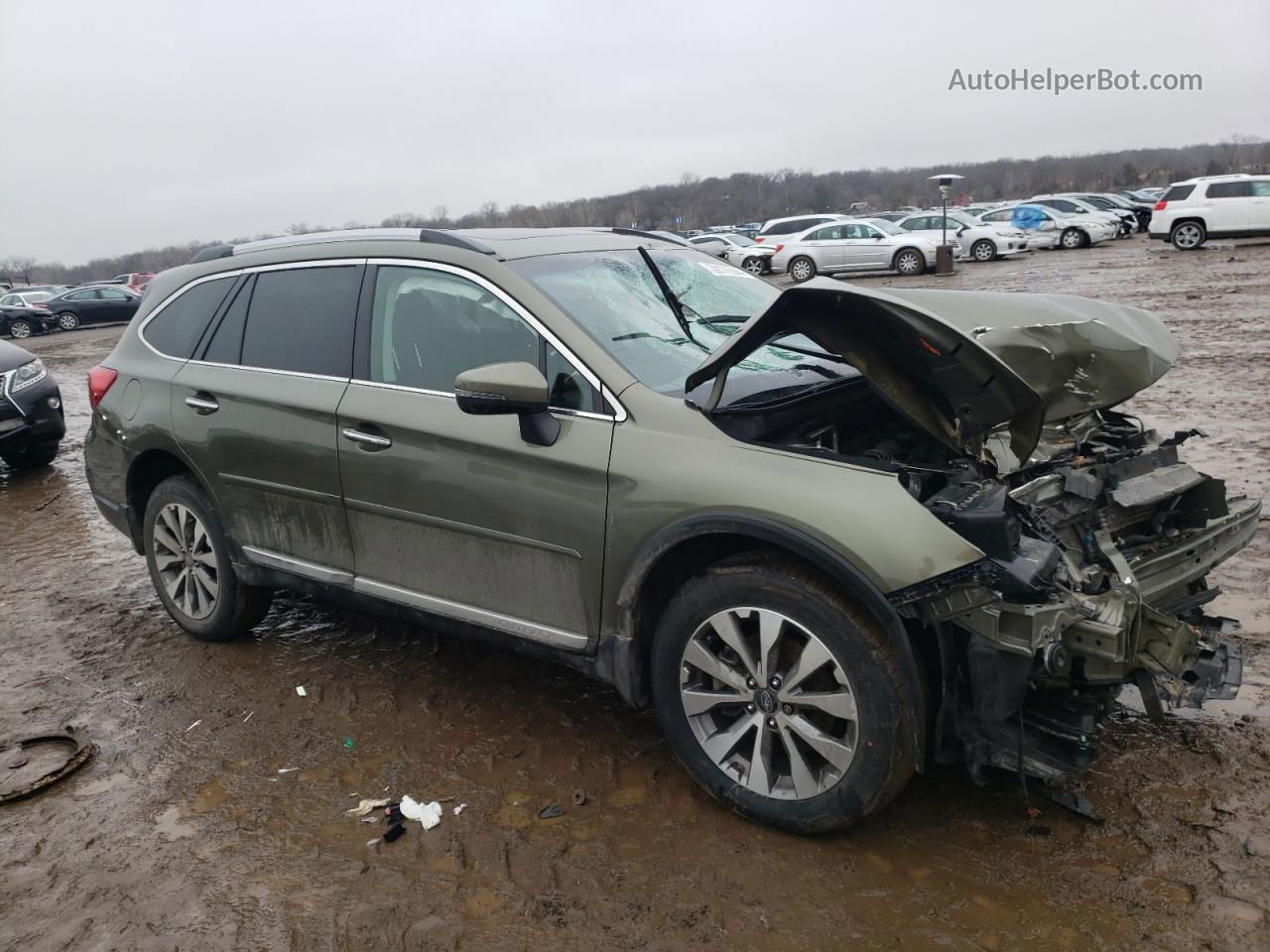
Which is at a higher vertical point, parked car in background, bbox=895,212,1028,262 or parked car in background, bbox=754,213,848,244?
parked car in background, bbox=754,213,848,244

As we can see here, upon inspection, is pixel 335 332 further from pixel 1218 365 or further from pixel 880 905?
pixel 1218 365

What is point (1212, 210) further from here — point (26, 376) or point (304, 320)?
point (304, 320)

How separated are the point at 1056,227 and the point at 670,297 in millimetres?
29342

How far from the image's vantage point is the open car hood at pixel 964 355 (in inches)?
112

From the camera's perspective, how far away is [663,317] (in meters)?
3.85

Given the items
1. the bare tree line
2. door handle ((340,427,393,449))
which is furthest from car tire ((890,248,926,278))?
the bare tree line

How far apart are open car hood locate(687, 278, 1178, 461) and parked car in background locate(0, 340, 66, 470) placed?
27.0 ft

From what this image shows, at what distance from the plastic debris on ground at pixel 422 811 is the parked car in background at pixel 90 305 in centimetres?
3282

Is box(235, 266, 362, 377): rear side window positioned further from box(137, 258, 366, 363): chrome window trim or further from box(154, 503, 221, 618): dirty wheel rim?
box(154, 503, 221, 618): dirty wheel rim

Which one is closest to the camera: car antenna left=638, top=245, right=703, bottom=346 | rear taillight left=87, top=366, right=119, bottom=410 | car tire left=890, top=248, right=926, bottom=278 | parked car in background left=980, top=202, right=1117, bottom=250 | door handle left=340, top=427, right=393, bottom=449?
door handle left=340, top=427, right=393, bottom=449

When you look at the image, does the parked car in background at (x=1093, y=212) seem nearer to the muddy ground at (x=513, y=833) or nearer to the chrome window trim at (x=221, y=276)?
the muddy ground at (x=513, y=833)

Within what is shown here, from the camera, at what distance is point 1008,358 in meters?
3.16

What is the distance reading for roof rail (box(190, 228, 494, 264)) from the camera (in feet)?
12.5

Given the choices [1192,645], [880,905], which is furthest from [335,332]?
[1192,645]
